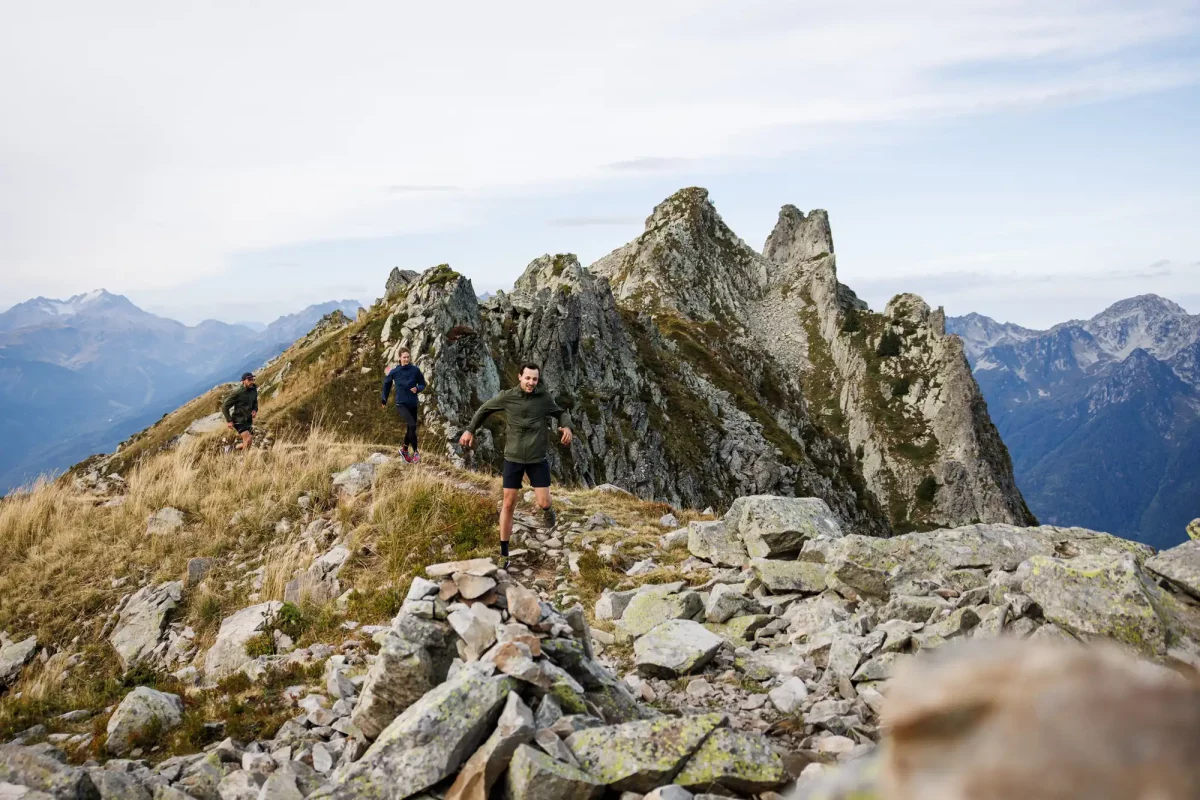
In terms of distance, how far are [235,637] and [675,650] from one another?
7.16 metres

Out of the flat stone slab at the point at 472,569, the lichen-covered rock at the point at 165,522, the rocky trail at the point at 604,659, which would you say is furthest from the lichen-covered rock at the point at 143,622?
the flat stone slab at the point at 472,569

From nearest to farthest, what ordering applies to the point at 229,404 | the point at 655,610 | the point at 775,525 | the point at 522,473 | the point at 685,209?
the point at 655,610
the point at 522,473
the point at 775,525
the point at 229,404
the point at 685,209

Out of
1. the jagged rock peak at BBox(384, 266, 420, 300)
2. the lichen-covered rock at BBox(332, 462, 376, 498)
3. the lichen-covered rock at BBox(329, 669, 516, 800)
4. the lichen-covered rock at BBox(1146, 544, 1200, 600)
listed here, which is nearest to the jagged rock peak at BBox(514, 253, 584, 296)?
the jagged rock peak at BBox(384, 266, 420, 300)

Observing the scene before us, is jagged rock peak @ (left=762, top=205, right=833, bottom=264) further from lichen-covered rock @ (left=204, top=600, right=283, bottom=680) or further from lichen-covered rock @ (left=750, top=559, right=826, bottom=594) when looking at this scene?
lichen-covered rock @ (left=204, top=600, right=283, bottom=680)

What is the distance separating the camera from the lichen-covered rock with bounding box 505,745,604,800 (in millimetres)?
4734

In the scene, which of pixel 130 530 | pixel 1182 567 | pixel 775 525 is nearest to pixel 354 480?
pixel 130 530

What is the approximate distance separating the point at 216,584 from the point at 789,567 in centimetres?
1081

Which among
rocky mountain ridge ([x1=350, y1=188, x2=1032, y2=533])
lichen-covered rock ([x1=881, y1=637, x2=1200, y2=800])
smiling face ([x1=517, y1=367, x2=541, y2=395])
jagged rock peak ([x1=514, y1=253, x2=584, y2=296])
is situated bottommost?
rocky mountain ridge ([x1=350, y1=188, x2=1032, y2=533])

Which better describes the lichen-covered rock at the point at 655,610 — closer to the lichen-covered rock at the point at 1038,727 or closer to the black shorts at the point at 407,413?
the lichen-covered rock at the point at 1038,727

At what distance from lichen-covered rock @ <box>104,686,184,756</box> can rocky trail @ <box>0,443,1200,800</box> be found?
A: 0.03 meters

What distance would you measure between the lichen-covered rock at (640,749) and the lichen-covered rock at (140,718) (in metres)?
5.80

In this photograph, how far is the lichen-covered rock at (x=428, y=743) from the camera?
16.4ft

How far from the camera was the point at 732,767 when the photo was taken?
5.27 metres

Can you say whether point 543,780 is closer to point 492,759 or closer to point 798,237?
point 492,759
